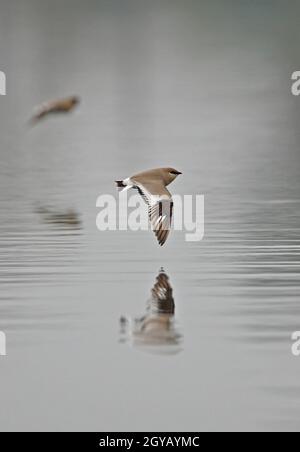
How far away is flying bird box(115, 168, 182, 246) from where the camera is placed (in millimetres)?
13203

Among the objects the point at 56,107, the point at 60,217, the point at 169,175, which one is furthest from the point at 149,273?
the point at 56,107

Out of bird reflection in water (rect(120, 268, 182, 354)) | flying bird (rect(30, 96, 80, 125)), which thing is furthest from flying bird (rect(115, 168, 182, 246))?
flying bird (rect(30, 96, 80, 125))

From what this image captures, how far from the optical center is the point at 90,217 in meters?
16.8

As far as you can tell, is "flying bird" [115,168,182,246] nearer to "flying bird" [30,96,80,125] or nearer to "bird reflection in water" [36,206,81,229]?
"bird reflection in water" [36,206,81,229]

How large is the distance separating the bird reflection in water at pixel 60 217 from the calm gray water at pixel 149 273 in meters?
0.02

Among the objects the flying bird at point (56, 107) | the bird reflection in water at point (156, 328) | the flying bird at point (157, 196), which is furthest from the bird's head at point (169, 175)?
the flying bird at point (56, 107)

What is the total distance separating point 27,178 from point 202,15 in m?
57.1

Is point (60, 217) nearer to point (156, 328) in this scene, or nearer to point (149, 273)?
point (149, 273)

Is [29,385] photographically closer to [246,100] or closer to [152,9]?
[246,100]

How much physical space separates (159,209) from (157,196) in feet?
0.60

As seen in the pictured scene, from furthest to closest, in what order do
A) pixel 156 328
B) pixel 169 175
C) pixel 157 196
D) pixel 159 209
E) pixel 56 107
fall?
pixel 56 107, pixel 169 175, pixel 157 196, pixel 159 209, pixel 156 328

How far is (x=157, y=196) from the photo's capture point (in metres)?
13.5

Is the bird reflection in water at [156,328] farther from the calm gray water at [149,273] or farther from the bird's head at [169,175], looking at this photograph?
the bird's head at [169,175]

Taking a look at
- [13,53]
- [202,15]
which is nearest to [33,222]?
[13,53]
